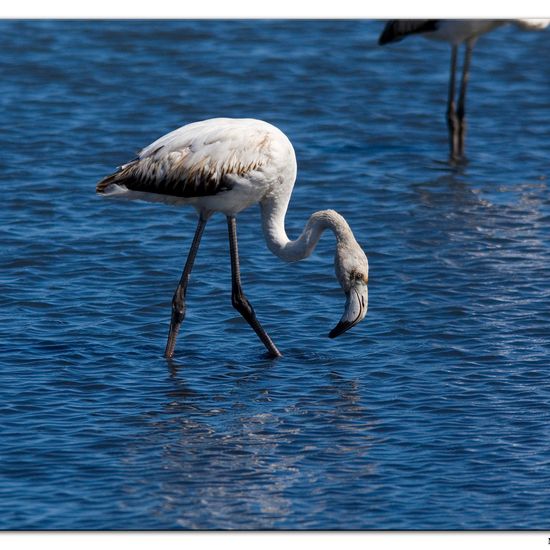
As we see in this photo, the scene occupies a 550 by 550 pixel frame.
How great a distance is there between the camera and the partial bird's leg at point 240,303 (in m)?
11.1

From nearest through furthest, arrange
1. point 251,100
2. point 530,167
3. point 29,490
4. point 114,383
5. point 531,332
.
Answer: point 29,490 < point 114,383 < point 531,332 < point 530,167 < point 251,100

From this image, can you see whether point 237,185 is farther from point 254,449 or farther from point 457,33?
point 457,33

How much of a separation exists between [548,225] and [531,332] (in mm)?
3179

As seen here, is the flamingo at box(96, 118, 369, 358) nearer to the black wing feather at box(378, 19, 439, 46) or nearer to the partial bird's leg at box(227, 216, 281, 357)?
the partial bird's leg at box(227, 216, 281, 357)

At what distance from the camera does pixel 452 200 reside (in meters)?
15.5

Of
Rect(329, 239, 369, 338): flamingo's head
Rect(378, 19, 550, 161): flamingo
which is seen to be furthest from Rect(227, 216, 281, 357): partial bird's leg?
Rect(378, 19, 550, 161): flamingo

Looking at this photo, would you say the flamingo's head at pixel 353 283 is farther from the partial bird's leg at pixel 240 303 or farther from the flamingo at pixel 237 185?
the partial bird's leg at pixel 240 303

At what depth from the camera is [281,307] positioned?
12281mm

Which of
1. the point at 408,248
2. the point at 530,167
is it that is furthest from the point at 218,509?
the point at 530,167

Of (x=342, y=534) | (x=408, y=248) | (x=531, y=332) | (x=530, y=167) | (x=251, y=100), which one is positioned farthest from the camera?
(x=251, y=100)

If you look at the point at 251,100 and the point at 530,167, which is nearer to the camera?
the point at 530,167

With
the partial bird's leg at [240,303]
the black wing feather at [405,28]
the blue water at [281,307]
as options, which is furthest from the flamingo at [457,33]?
the partial bird's leg at [240,303]

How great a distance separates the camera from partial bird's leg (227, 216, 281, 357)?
11.1 m

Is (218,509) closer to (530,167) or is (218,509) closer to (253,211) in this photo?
(253,211)
